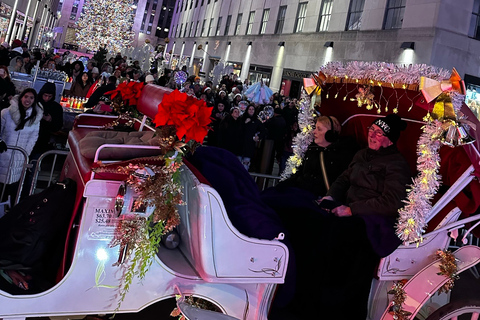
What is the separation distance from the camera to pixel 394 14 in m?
19.0

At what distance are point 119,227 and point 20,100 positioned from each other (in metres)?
4.34

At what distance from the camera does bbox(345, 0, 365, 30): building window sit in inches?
834

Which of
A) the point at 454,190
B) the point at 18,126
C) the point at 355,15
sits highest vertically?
the point at 355,15

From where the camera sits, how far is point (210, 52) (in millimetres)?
43656

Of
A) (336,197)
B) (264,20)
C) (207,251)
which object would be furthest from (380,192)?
(264,20)

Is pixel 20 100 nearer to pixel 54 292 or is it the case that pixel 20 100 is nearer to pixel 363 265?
pixel 54 292

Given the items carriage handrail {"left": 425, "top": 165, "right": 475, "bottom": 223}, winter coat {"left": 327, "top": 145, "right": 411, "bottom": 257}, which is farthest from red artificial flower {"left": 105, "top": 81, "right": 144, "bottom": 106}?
carriage handrail {"left": 425, "top": 165, "right": 475, "bottom": 223}

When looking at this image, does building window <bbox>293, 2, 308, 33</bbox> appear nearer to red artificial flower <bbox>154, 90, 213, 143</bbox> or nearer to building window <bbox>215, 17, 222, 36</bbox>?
building window <bbox>215, 17, 222, 36</bbox>

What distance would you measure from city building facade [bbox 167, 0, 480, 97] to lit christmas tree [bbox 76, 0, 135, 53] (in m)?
10.3

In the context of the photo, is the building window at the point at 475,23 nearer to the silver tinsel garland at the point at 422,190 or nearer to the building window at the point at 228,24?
the silver tinsel garland at the point at 422,190

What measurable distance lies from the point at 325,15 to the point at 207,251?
75.7 feet

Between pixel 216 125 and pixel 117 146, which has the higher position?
pixel 216 125

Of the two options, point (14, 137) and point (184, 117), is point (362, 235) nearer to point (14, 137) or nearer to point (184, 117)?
point (184, 117)

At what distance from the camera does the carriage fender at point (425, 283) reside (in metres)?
3.96
